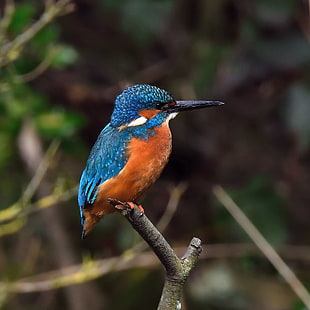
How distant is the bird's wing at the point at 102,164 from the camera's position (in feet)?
8.84

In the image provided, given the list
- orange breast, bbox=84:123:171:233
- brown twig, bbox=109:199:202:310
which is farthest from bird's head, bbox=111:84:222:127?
brown twig, bbox=109:199:202:310

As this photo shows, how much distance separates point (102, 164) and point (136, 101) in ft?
0.91

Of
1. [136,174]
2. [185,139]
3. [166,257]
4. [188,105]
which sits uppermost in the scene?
[185,139]

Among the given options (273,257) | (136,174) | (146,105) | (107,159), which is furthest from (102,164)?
(273,257)

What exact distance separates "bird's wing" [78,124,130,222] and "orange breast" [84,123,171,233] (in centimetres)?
2

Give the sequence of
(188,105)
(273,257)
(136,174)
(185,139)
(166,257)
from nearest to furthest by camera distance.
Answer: (166,257), (136,174), (188,105), (273,257), (185,139)

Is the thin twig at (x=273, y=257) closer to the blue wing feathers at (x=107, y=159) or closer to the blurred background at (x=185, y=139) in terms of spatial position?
the blurred background at (x=185, y=139)

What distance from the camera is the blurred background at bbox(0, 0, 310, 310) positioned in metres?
4.38

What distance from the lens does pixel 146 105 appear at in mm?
2840

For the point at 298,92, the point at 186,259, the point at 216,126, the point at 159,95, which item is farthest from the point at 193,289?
the point at 186,259

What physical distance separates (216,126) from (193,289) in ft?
3.28

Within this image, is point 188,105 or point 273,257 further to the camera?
point 273,257

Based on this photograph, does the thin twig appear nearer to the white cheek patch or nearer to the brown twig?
the white cheek patch

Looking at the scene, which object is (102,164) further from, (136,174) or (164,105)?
(164,105)
